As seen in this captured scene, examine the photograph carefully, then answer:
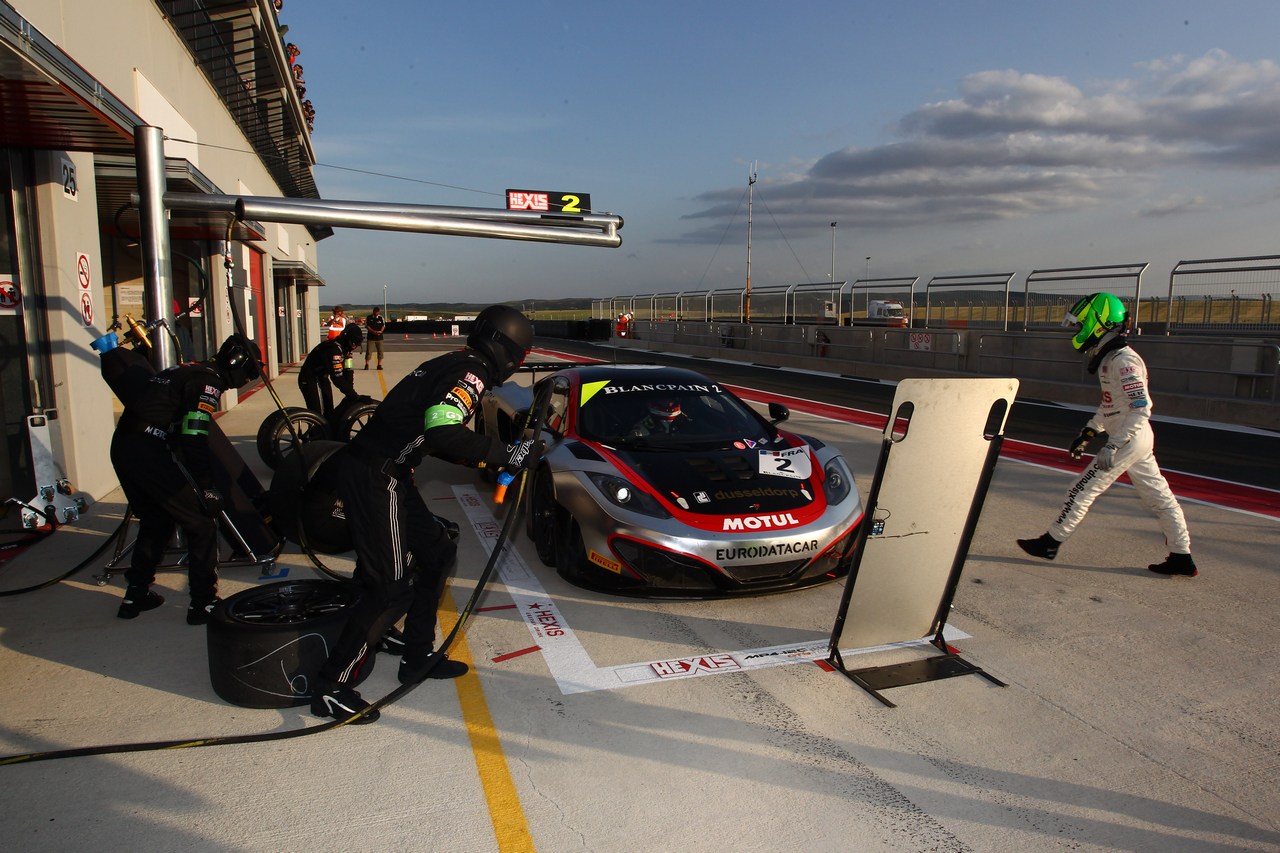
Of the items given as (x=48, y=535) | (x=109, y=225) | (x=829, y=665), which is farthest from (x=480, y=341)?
(x=109, y=225)

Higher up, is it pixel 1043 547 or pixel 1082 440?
pixel 1082 440

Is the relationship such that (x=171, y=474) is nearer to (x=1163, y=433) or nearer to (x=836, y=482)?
(x=836, y=482)

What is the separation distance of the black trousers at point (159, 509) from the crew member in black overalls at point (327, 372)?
4.48 meters

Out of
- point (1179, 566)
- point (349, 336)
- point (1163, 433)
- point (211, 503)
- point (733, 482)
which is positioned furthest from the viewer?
point (1163, 433)

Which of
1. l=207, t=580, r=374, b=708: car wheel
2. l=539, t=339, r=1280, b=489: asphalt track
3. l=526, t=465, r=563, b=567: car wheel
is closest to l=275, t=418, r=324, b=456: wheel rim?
l=539, t=339, r=1280, b=489: asphalt track

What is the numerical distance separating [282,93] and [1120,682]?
85.2ft

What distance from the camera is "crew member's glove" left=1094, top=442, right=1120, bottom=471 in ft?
17.7

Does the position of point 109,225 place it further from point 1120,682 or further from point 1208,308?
point 1208,308

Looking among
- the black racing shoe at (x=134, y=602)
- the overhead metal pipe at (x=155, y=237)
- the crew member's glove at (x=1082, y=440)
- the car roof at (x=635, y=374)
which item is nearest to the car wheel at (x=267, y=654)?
the black racing shoe at (x=134, y=602)

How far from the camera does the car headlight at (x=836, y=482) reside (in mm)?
5156

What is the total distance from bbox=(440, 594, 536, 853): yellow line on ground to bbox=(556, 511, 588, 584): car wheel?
0.88 m

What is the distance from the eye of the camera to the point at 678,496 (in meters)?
4.81

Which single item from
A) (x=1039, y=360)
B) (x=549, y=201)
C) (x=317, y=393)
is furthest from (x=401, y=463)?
(x=1039, y=360)

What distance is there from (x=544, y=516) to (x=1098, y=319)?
4.10 metres
